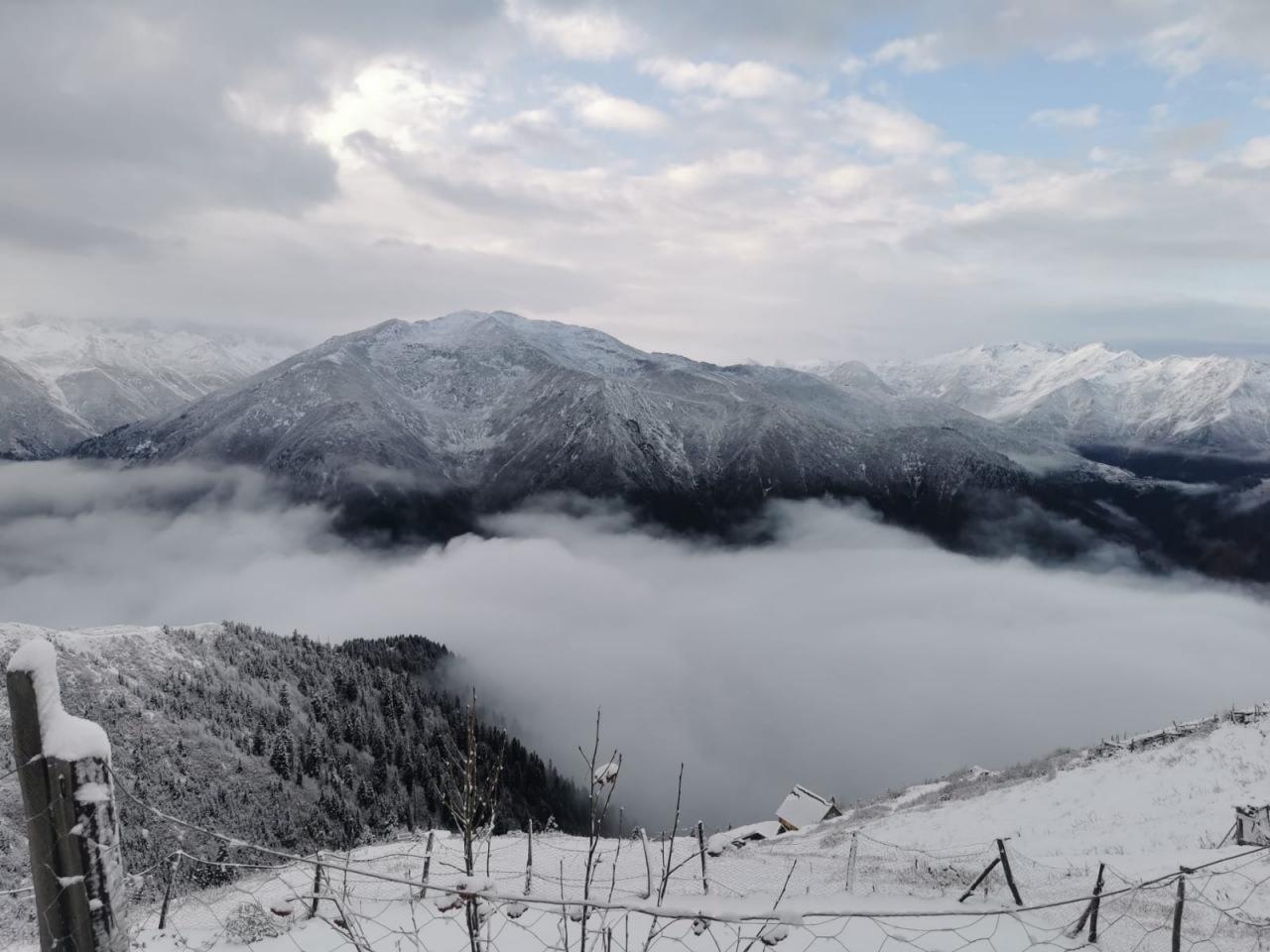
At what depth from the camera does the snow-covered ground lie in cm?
1027

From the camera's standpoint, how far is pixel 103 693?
106 metres

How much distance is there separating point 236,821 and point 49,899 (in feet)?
403

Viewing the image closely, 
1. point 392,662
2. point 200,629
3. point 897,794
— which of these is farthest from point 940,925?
point 392,662

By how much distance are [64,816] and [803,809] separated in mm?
59913

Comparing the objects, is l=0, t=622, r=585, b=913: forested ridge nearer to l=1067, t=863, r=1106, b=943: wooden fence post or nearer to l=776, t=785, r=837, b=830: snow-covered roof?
l=776, t=785, r=837, b=830: snow-covered roof

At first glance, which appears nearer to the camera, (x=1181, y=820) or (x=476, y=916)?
(x=476, y=916)

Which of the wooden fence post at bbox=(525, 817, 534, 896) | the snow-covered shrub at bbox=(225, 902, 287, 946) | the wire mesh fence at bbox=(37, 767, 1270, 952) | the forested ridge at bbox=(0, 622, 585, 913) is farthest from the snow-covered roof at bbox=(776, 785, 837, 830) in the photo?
the snow-covered shrub at bbox=(225, 902, 287, 946)

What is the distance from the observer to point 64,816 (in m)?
3.55

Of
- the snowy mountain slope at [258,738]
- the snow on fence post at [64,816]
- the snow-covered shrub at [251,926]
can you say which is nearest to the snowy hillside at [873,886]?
the snow-covered shrub at [251,926]

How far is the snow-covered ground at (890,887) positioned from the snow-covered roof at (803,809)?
21.1 meters

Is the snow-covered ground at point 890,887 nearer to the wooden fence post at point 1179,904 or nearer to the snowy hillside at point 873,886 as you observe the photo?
the snowy hillside at point 873,886

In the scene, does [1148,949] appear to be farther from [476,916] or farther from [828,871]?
[476,916]

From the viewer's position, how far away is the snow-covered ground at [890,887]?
404 inches

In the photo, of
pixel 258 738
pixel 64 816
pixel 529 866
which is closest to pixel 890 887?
pixel 529 866
